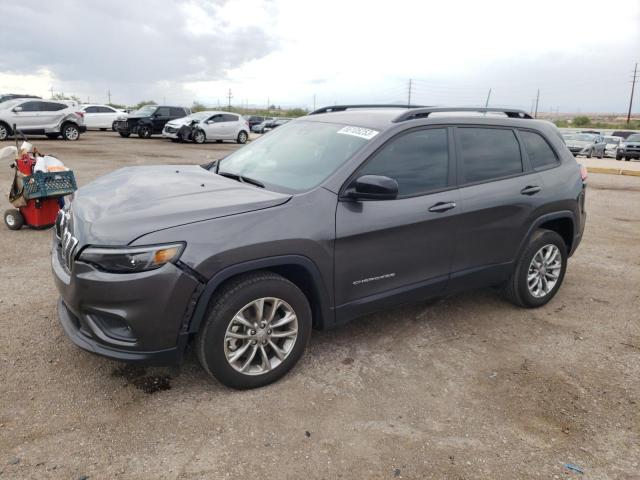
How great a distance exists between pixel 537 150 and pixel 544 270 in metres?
1.08

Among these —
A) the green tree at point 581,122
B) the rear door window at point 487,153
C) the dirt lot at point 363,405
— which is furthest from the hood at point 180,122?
the green tree at point 581,122

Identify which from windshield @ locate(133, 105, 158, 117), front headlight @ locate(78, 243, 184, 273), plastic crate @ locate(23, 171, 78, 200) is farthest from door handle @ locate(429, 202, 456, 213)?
windshield @ locate(133, 105, 158, 117)

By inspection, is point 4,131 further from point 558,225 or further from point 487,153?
point 558,225

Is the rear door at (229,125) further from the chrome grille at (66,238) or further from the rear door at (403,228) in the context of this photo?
the rear door at (403,228)

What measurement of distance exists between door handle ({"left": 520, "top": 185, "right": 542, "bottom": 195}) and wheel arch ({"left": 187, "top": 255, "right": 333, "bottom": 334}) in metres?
2.06

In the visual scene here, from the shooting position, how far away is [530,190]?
4.24m

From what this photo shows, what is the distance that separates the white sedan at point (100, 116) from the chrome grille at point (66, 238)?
2710 centimetres

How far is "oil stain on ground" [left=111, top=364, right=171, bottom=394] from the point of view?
3.11m

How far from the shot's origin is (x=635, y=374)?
353 centimetres

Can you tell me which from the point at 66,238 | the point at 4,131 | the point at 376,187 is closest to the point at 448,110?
the point at 376,187

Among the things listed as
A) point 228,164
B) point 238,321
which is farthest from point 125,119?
point 238,321

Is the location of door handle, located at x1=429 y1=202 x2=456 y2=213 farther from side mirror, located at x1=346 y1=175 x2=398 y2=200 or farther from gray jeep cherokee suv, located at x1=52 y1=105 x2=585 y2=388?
side mirror, located at x1=346 y1=175 x2=398 y2=200

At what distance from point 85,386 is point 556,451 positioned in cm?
275

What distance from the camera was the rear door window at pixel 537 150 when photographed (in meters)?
4.39
